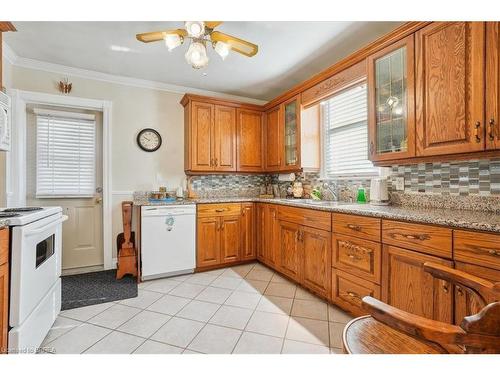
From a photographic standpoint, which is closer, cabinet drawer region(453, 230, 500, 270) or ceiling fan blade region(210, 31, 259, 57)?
cabinet drawer region(453, 230, 500, 270)

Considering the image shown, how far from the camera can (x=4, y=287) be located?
4.15 ft

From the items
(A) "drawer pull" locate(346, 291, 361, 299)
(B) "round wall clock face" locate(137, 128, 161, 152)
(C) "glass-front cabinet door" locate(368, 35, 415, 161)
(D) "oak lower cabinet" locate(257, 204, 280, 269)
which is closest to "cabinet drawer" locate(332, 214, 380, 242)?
(A) "drawer pull" locate(346, 291, 361, 299)

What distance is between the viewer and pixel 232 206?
3.14 m

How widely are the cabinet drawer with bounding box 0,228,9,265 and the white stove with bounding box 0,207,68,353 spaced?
0.08ft

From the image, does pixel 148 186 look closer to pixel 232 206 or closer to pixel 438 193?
pixel 232 206

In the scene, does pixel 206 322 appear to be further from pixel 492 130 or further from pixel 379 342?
pixel 492 130

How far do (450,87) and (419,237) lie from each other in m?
1.00

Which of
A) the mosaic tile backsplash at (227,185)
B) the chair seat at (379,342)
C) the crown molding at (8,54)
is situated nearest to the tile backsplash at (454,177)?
the chair seat at (379,342)

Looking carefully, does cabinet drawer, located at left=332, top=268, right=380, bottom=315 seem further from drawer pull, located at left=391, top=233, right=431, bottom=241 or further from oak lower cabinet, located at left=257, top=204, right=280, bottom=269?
oak lower cabinet, located at left=257, top=204, right=280, bottom=269

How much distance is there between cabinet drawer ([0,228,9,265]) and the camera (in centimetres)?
124

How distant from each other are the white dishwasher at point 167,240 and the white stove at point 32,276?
918 mm

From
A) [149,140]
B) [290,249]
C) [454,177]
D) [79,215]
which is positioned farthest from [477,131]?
[79,215]

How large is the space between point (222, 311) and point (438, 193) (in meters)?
2.02

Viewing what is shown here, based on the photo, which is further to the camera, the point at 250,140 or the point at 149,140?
the point at 250,140
